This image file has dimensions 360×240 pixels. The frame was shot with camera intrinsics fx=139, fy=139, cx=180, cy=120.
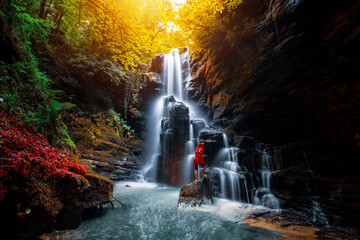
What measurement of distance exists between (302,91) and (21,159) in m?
11.3

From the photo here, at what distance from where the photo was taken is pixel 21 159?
2.37m

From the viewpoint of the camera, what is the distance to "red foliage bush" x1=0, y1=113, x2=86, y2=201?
216 centimetres

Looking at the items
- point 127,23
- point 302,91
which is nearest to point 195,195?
point 127,23

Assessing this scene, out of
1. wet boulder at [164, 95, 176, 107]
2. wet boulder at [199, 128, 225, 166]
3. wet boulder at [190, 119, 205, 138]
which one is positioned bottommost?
wet boulder at [199, 128, 225, 166]

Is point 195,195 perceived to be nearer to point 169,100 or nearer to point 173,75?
point 169,100

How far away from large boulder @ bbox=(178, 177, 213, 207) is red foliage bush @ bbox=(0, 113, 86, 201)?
13.0 feet

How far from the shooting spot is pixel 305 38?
696 centimetres

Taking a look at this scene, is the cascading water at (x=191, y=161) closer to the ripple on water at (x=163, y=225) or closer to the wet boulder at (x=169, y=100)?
the wet boulder at (x=169, y=100)

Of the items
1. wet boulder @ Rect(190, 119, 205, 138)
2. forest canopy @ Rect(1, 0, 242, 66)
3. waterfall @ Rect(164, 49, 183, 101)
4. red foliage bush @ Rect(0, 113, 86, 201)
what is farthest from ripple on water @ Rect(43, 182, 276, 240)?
waterfall @ Rect(164, 49, 183, 101)

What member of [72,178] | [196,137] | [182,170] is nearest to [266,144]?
[196,137]

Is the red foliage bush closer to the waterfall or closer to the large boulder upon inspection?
the large boulder

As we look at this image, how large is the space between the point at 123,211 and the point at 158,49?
6.73m

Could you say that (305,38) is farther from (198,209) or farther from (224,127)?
(198,209)

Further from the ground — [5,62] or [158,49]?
[158,49]
